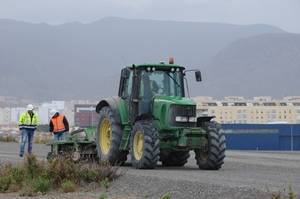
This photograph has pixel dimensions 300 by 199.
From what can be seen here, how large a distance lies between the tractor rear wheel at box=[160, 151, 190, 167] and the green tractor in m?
0.35

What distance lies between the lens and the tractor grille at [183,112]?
19484 mm

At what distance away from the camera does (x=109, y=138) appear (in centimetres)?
2108

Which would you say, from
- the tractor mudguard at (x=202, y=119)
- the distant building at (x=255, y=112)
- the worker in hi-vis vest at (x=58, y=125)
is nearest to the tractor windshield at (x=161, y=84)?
the tractor mudguard at (x=202, y=119)

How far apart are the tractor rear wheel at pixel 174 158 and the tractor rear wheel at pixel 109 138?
1.34 metres

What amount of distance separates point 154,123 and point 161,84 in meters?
1.28

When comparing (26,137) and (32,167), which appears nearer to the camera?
(32,167)

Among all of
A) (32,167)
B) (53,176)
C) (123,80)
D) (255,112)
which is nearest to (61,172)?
(53,176)

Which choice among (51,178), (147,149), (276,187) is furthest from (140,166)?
(276,187)

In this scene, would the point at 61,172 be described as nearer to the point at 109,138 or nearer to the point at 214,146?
the point at 214,146

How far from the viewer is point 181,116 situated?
19.6m

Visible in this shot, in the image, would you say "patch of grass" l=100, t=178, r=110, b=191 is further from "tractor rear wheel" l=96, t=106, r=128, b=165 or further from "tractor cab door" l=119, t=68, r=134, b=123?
"tractor cab door" l=119, t=68, r=134, b=123

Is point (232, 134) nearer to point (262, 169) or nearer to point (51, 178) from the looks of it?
point (262, 169)

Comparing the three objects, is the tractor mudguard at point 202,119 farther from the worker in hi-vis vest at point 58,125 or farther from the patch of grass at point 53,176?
the worker in hi-vis vest at point 58,125

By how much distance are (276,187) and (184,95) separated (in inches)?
269
